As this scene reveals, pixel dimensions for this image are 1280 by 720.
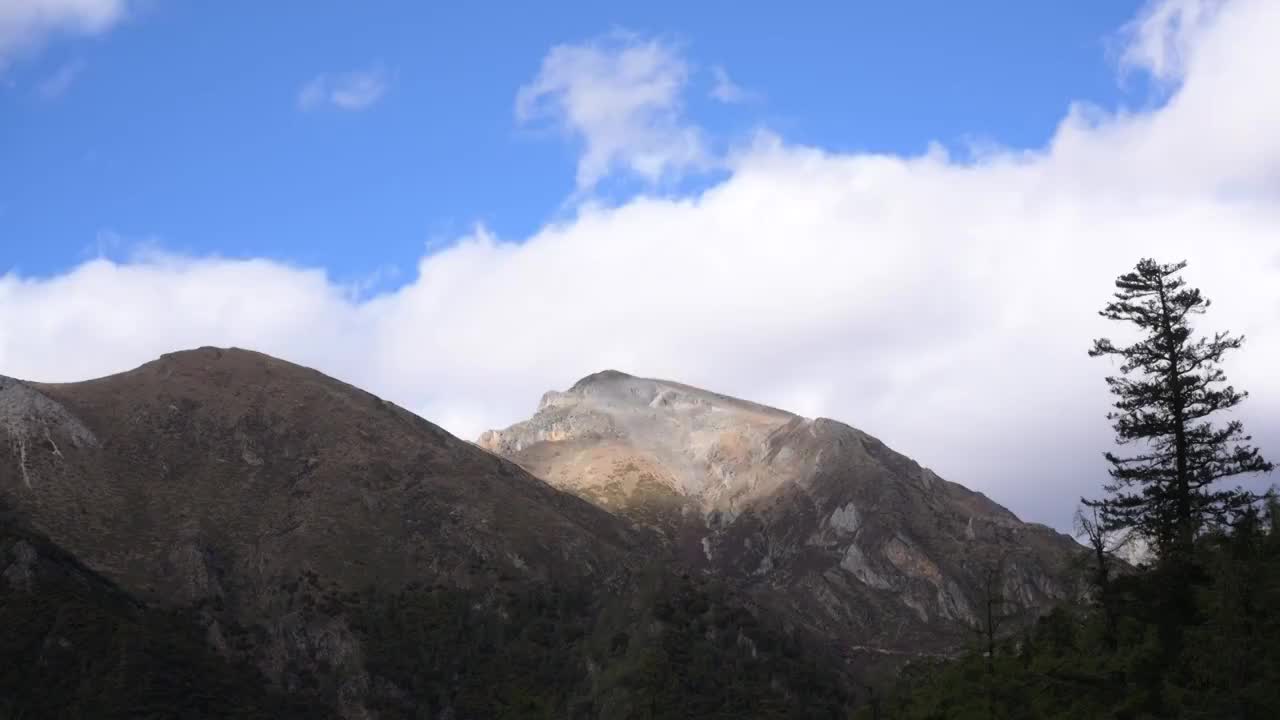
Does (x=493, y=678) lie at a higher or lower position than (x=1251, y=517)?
lower

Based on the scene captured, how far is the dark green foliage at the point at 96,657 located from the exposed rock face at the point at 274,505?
2.66 m

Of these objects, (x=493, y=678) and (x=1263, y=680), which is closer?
(x=1263, y=680)

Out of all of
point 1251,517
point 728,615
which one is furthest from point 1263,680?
point 728,615

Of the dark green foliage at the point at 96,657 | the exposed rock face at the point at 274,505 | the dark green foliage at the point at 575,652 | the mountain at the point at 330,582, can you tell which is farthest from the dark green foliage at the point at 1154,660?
the exposed rock face at the point at 274,505

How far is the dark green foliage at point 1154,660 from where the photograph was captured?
46.9m

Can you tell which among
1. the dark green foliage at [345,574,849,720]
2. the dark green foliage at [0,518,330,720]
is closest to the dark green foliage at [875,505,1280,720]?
the dark green foliage at [345,574,849,720]

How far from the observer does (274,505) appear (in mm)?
160875

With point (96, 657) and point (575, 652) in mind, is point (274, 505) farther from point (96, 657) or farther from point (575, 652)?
point (575, 652)

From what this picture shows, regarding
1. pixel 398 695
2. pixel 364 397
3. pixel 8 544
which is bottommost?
pixel 398 695

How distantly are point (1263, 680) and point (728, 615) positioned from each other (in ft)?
313

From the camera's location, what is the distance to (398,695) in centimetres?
13550

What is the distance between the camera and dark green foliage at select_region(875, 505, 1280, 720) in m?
46.9

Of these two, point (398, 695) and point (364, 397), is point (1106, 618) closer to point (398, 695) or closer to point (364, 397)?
point (398, 695)

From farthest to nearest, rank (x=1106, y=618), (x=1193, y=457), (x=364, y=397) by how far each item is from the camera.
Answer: (x=364, y=397) < (x=1193, y=457) < (x=1106, y=618)
